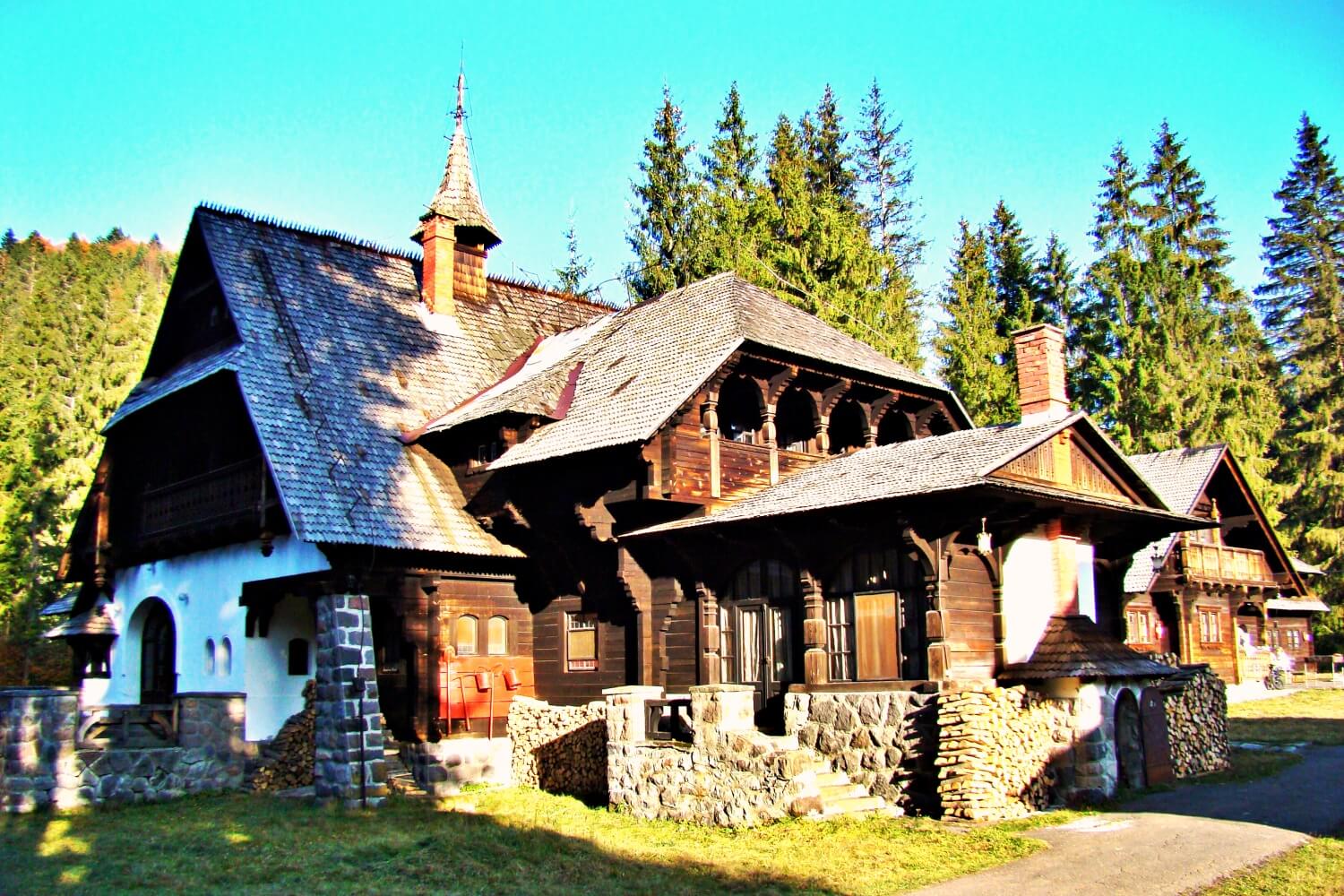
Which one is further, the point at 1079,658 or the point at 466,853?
the point at 1079,658

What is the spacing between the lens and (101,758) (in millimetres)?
17625

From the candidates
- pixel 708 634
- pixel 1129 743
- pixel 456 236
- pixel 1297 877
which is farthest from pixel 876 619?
pixel 456 236

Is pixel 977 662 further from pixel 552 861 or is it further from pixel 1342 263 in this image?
pixel 1342 263

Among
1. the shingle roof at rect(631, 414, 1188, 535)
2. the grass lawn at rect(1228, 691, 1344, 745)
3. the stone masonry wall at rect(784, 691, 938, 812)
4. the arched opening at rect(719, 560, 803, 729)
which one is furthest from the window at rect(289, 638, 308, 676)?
the grass lawn at rect(1228, 691, 1344, 745)

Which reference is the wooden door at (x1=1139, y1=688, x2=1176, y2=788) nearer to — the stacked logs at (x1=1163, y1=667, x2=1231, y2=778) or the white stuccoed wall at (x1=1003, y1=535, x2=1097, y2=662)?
the stacked logs at (x1=1163, y1=667, x2=1231, y2=778)

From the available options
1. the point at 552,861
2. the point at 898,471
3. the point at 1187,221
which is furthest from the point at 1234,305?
the point at 552,861

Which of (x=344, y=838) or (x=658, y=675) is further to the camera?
(x=658, y=675)

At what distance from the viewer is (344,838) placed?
14289 millimetres

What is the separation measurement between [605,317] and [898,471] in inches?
443

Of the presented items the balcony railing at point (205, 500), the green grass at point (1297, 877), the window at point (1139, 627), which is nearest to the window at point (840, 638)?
the green grass at point (1297, 877)

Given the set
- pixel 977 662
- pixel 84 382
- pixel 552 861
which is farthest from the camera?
pixel 84 382

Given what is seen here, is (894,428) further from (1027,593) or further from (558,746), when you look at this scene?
(558,746)

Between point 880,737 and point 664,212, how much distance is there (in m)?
25.9

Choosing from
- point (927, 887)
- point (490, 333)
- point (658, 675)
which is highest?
point (490, 333)
